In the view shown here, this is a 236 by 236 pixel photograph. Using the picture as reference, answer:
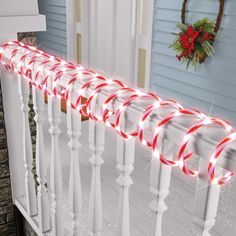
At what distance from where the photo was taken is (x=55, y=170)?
4.71ft

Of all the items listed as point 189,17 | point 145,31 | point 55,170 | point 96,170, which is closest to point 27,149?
point 55,170

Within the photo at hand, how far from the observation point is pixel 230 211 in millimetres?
2500

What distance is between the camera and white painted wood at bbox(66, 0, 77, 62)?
5816 millimetres

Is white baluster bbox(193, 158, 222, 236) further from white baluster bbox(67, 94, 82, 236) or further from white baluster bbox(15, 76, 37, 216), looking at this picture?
white baluster bbox(15, 76, 37, 216)

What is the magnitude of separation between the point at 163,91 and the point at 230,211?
2.03 m

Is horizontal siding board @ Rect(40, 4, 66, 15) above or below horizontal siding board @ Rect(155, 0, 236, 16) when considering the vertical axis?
below

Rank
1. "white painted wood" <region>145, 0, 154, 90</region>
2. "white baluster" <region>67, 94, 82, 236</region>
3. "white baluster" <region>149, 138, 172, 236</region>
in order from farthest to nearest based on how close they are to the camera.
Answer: "white painted wood" <region>145, 0, 154, 90</region> → "white baluster" <region>67, 94, 82, 236</region> → "white baluster" <region>149, 138, 172, 236</region>

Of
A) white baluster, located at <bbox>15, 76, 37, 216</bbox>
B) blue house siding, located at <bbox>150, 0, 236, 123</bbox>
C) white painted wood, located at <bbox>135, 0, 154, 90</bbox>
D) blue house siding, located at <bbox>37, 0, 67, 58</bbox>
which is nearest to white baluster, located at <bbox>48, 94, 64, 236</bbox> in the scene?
white baluster, located at <bbox>15, 76, 37, 216</bbox>

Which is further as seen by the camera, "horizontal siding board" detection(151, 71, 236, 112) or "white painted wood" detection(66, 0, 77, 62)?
"white painted wood" detection(66, 0, 77, 62)

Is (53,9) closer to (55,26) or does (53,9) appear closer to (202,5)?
(55,26)

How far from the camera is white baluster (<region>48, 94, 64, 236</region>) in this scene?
4.41 ft

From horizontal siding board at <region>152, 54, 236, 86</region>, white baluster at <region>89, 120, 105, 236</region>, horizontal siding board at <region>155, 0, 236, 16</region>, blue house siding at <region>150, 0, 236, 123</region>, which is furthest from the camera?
horizontal siding board at <region>152, 54, 236, 86</region>

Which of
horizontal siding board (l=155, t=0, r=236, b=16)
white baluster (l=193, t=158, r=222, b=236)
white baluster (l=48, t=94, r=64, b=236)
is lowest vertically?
white baluster (l=48, t=94, r=64, b=236)

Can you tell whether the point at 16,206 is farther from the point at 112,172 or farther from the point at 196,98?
the point at 196,98
